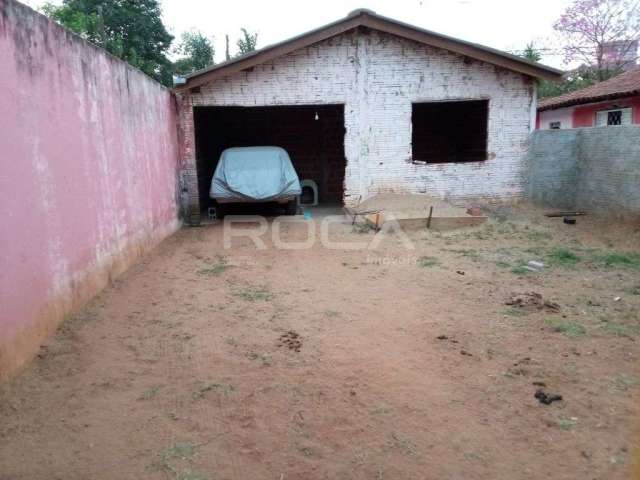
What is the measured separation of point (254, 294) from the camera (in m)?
6.27

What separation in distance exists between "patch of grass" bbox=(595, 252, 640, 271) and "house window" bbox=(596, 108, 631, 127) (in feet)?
33.9

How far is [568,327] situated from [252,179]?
7736 millimetres

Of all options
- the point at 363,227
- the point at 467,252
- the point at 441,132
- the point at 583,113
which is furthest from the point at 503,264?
the point at 583,113

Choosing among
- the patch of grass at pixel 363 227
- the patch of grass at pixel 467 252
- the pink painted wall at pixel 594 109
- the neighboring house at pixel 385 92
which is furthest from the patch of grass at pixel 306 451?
the pink painted wall at pixel 594 109

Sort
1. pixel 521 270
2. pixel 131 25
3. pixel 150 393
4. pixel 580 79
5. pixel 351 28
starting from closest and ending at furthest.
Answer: pixel 150 393
pixel 521 270
pixel 351 28
pixel 131 25
pixel 580 79

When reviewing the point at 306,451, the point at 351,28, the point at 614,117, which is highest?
the point at 351,28

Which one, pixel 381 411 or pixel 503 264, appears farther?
pixel 503 264

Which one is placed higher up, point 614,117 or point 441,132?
point 614,117

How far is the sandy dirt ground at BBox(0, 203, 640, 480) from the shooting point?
9.68 ft

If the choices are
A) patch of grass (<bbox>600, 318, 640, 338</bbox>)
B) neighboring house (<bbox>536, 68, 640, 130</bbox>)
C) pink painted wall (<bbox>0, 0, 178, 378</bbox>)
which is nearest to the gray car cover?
pink painted wall (<bbox>0, 0, 178, 378</bbox>)

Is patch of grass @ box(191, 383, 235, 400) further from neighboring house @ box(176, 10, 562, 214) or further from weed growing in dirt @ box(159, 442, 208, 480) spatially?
neighboring house @ box(176, 10, 562, 214)

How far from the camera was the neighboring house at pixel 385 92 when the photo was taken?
37.8ft

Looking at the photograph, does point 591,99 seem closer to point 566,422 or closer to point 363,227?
point 363,227

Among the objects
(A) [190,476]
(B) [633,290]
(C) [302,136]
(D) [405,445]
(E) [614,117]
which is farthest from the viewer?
(E) [614,117]
